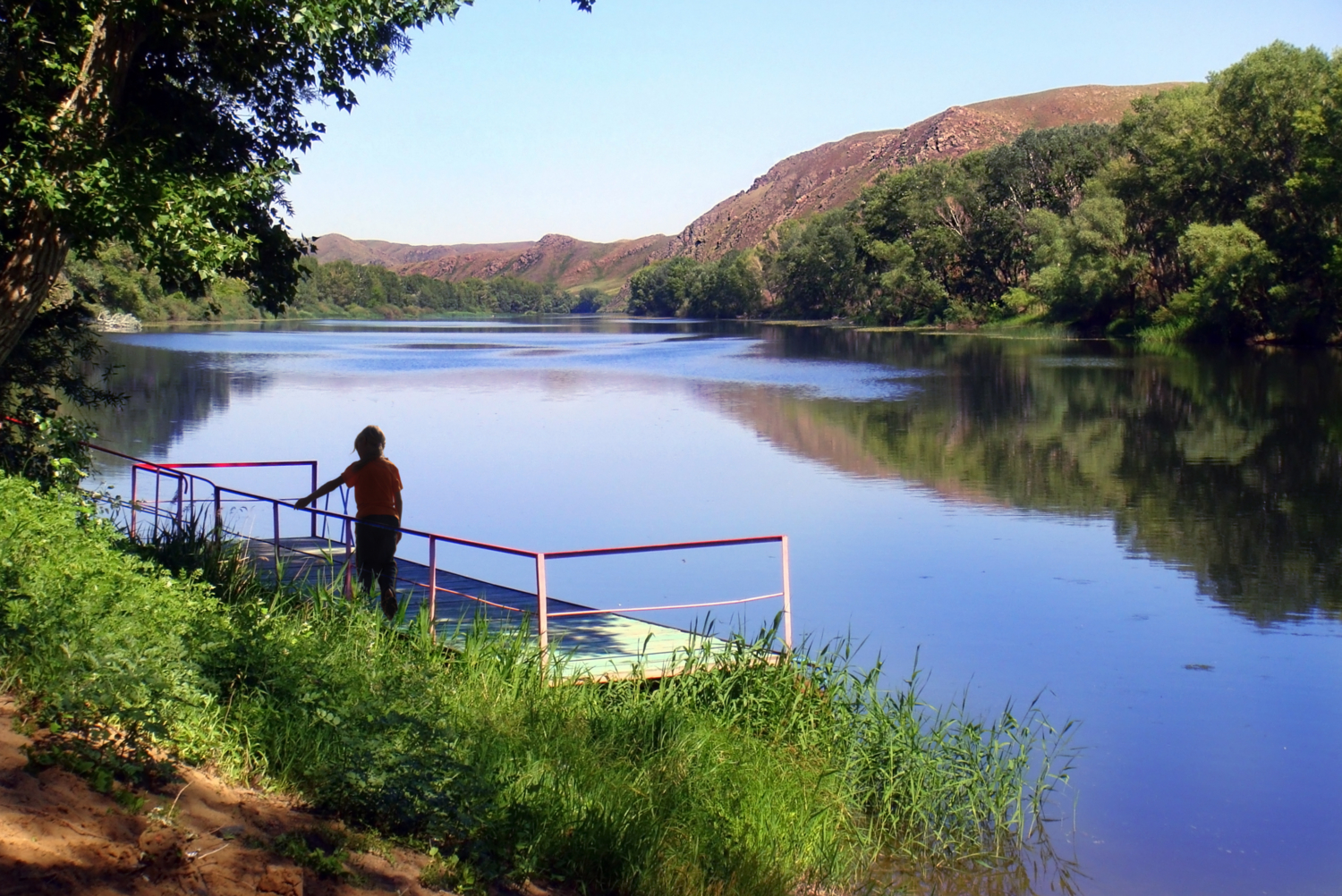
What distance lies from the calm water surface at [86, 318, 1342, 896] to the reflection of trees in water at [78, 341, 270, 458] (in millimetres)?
231

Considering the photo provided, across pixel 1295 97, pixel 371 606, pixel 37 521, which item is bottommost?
pixel 371 606

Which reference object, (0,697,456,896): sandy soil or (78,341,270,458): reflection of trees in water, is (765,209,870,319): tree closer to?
(78,341,270,458): reflection of trees in water

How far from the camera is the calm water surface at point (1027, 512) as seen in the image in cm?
893

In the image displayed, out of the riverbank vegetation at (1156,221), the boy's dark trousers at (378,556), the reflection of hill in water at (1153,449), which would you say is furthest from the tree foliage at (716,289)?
the boy's dark trousers at (378,556)

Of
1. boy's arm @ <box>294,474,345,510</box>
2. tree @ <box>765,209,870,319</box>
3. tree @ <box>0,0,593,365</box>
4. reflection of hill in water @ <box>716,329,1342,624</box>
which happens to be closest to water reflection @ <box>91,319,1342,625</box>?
reflection of hill in water @ <box>716,329,1342,624</box>

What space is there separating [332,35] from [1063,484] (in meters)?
15.7

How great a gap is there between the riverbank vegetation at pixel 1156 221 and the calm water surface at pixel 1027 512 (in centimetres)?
797

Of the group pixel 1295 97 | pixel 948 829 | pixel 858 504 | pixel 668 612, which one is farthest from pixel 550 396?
pixel 1295 97

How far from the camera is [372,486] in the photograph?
9.55 meters

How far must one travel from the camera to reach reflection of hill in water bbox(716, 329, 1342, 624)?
53.3 ft

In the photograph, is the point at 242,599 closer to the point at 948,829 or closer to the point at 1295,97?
the point at 948,829

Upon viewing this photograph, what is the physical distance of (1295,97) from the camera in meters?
54.0

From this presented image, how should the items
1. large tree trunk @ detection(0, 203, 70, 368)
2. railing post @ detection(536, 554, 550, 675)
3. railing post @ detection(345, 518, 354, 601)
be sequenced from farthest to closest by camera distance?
large tree trunk @ detection(0, 203, 70, 368) < railing post @ detection(345, 518, 354, 601) < railing post @ detection(536, 554, 550, 675)

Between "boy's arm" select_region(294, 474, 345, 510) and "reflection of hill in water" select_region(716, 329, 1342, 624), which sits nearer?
"boy's arm" select_region(294, 474, 345, 510)
